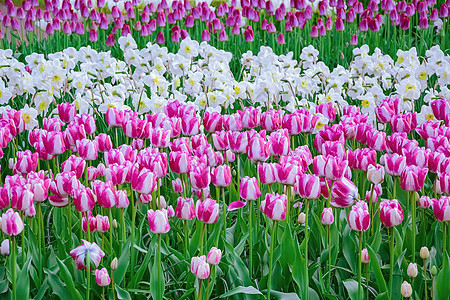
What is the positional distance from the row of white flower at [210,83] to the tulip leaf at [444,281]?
4.73ft

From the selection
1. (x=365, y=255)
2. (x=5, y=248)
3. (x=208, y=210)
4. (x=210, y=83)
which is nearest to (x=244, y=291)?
(x=208, y=210)

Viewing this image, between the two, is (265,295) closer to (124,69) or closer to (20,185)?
(20,185)

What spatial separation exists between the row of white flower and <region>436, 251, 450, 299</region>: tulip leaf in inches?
56.7

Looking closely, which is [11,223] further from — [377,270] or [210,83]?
[210,83]

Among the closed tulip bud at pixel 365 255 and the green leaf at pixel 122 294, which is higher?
the closed tulip bud at pixel 365 255

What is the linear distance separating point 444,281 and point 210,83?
7.25 feet

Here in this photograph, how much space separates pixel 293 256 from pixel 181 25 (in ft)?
20.1

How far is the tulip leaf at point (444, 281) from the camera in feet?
6.39

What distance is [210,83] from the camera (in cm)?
386

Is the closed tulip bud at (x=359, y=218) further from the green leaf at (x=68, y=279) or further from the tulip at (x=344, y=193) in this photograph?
the green leaf at (x=68, y=279)

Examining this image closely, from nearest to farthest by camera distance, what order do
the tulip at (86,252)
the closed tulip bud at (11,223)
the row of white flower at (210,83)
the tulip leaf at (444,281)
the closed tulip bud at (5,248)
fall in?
the closed tulip bud at (11,223), the tulip at (86,252), the tulip leaf at (444,281), the closed tulip bud at (5,248), the row of white flower at (210,83)

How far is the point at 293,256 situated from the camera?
211 centimetres

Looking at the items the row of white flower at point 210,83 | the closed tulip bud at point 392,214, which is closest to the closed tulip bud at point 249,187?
the closed tulip bud at point 392,214

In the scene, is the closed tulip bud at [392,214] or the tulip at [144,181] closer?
the closed tulip bud at [392,214]
